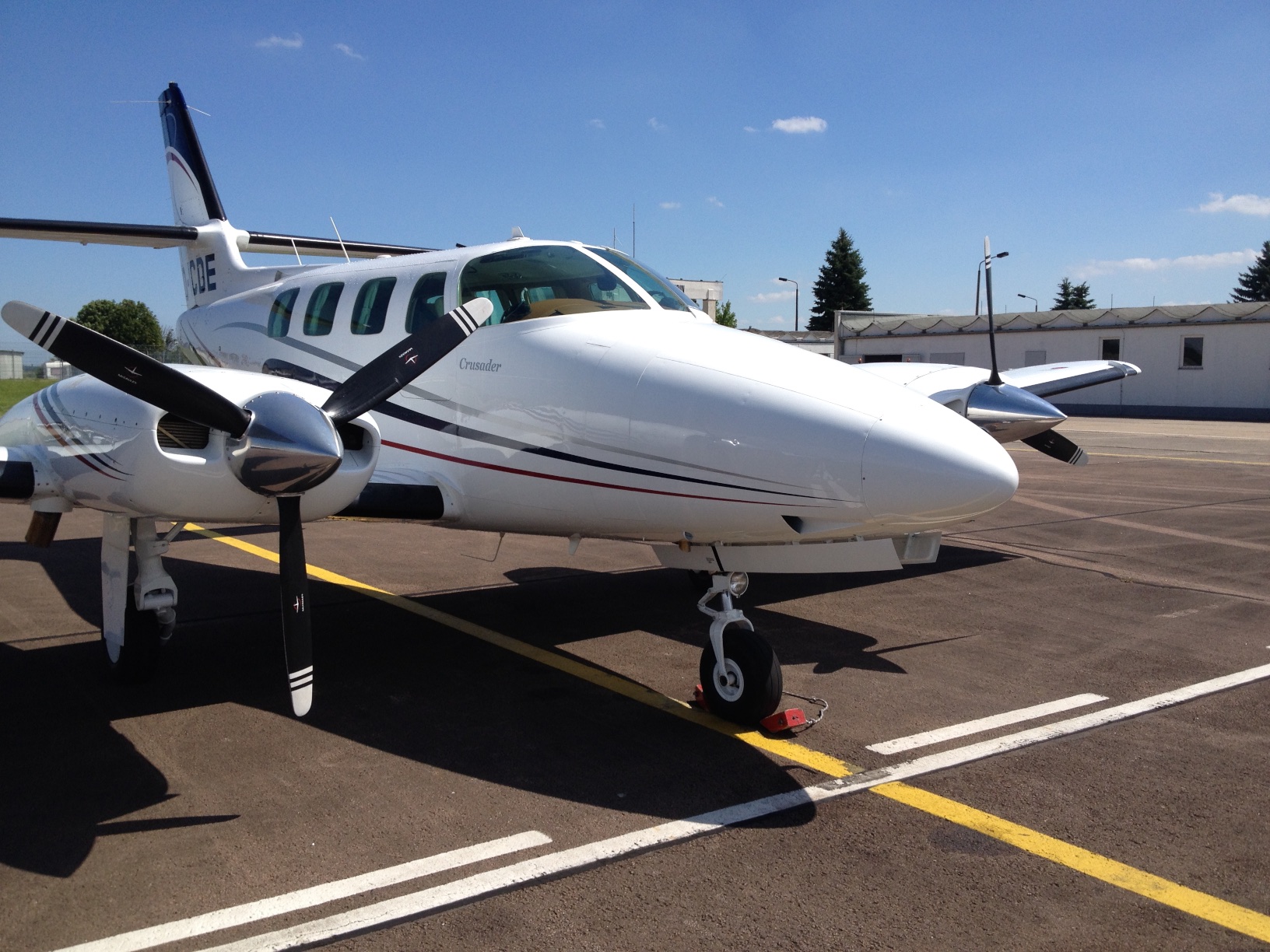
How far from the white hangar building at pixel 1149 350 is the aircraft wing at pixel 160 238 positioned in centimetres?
2954

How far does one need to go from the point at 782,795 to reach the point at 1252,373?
40025mm

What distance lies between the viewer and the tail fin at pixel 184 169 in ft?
37.3

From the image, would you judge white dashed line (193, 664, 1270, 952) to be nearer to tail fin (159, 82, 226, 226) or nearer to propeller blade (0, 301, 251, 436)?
propeller blade (0, 301, 251, 436)

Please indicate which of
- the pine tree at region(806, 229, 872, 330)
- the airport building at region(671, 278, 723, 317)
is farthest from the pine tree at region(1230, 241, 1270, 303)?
the airport building at region(671, 278, 723, 317)

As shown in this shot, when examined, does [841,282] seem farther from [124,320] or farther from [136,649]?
[136,649]

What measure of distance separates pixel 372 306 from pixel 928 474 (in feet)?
14.4

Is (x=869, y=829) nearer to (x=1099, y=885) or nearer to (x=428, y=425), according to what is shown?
(x=1099, y=885)

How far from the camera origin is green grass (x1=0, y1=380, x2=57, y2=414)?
3086 cm

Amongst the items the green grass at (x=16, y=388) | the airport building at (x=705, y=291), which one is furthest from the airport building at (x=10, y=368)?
the airport building at (x=705, y=291)

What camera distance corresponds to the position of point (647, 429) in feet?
17.0

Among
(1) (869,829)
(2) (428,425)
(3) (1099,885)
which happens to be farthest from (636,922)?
(2) (428,425)

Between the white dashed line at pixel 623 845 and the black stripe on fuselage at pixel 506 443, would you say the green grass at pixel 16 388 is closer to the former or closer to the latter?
the black stripe on fuselage at pixel 506 443

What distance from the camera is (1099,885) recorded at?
3.55m

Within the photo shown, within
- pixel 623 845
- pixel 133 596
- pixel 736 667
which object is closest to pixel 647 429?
pixel 736 667
